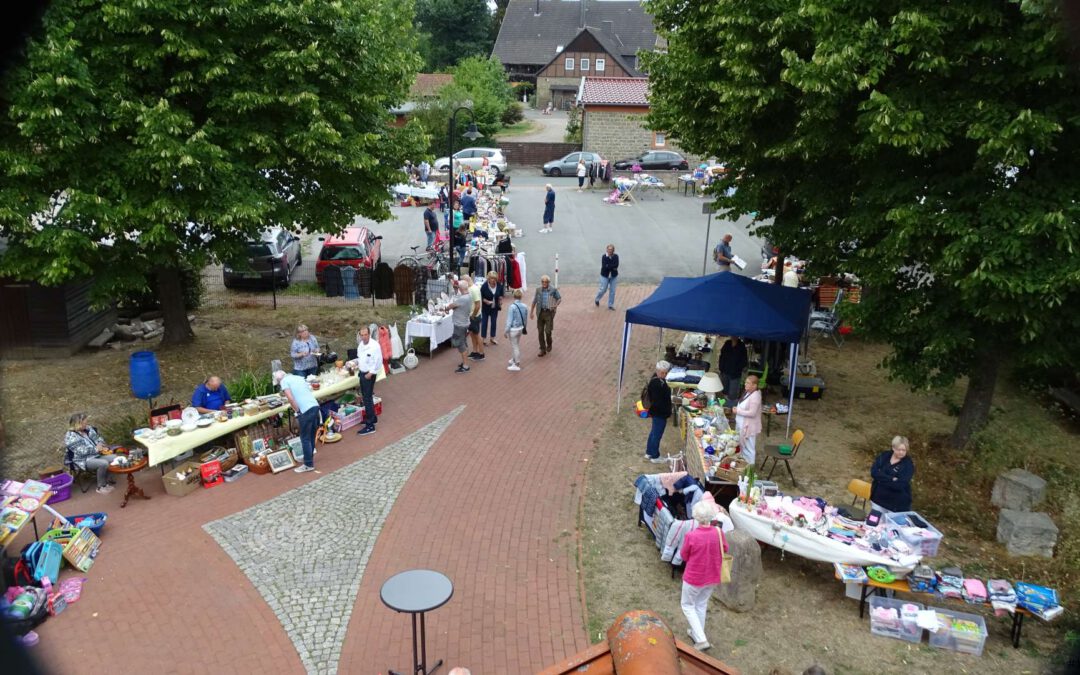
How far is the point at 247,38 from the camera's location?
1431 cm

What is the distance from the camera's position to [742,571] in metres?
9.37

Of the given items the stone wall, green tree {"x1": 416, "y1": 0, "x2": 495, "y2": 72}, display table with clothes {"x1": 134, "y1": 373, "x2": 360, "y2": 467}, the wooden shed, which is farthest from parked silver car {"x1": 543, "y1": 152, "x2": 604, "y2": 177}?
display table with clothes {"x1": 134, "y1": 373, "x2": 360, "y2": 467}

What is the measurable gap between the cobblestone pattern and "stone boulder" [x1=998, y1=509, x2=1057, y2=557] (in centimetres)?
837

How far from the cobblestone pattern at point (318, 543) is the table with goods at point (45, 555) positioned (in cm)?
149

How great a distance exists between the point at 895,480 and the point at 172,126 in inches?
476

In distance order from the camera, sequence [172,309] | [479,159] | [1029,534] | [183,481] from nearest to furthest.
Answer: [1029,534] < [183,481] < [172,309] < [479,159]

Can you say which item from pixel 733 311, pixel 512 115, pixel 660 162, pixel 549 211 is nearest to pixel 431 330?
pixel 733 311

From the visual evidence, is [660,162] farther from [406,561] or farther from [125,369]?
[406,561]

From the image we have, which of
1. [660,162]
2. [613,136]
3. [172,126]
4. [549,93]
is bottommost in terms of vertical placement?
[660,162]

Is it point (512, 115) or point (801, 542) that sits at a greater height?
point (512, 115)

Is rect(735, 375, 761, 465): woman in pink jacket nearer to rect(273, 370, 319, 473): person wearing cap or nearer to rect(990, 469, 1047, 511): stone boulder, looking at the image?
rect(990, 469, 1047, 511): stone boulder

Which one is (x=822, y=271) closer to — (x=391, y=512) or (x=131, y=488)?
(x=391, y=512)

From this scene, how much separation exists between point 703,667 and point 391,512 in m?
7.35

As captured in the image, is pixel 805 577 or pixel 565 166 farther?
pixel 565 166
